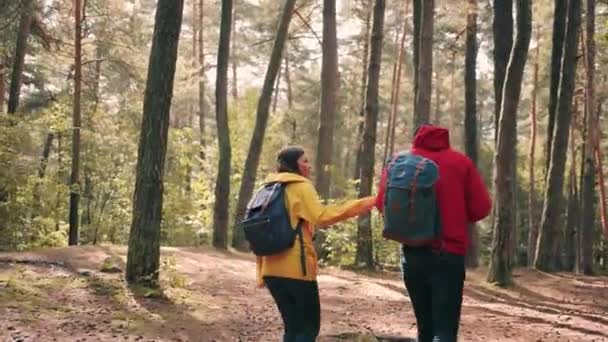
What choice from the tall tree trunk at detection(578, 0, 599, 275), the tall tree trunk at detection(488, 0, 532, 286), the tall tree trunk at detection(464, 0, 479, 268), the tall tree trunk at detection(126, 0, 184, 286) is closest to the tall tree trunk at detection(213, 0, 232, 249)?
the tall tree trunk at detection(464, 0, 479, 268)

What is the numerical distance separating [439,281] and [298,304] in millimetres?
919

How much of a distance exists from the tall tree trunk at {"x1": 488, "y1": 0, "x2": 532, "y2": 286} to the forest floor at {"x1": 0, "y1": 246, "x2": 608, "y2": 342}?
73 cm

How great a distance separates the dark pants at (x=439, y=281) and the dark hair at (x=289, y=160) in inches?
35.9

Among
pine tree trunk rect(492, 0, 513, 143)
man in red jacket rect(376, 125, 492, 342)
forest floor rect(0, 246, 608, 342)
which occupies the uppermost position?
pine tree trunk rect(492, 0, 513, 143)

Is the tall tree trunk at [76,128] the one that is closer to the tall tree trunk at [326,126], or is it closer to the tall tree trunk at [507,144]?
the tall tree trunk at [326,126]

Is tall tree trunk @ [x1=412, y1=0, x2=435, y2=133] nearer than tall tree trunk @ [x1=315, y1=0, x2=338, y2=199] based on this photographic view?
Yes

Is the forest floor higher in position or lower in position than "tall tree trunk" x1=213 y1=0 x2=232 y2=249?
lower

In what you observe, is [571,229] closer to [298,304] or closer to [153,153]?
[153,153]

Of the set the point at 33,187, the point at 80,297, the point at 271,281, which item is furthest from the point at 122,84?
the point at 271,281

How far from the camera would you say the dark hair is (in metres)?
4.38

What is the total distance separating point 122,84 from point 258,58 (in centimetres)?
1342

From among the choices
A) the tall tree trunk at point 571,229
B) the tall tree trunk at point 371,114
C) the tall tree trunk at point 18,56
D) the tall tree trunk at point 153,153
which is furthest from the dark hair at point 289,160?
the tall tree trunk at point 571,229

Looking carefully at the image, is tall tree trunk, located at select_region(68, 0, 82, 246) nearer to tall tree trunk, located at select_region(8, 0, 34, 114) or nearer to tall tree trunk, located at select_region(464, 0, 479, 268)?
tall tree trunk, located at select_region(8, 0, 34, 114)

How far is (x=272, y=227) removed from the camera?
4.20 meters
